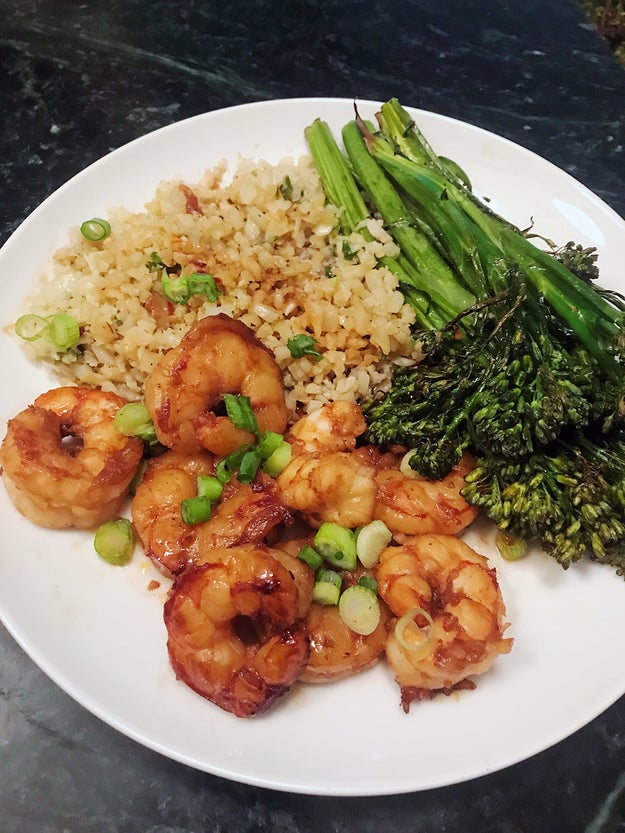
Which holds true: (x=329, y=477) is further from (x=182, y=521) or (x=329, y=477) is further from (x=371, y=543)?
(x=182, y=521)

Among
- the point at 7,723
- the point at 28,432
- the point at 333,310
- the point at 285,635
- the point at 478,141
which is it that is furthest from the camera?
the point at 478,141

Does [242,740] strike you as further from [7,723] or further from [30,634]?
[7,723]

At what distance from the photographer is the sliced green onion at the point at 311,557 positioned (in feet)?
8.14

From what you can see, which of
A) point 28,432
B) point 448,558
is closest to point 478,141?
point 448,558

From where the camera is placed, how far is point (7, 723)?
8.95 ft

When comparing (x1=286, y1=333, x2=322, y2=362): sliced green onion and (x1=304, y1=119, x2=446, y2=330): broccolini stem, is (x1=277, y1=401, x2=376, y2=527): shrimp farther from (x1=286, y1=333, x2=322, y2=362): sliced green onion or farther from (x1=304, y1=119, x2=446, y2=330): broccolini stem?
(x1=304, y1=119, x2=446, y2=330): broccolini stem

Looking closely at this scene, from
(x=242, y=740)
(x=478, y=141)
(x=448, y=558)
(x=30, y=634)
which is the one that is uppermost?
A: (x=478, y=141)

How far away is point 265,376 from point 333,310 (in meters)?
0.52

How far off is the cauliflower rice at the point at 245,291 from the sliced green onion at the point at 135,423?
0.27 m

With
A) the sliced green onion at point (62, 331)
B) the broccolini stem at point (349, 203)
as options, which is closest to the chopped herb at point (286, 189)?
the broccolini stem at point (349, 203)

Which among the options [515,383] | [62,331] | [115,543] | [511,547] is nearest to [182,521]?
[115,543]

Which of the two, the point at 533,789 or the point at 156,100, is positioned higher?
the point at 156,100

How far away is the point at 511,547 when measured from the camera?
2.64 metres

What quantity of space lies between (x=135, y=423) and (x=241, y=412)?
46 cm
